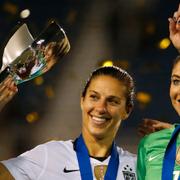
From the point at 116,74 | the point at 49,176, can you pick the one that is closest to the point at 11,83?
the point at 49,176

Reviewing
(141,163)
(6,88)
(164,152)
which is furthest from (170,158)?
(6,88)

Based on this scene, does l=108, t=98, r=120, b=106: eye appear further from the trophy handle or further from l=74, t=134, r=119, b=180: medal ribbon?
the trophy handle

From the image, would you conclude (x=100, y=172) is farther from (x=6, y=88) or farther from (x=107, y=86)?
(x=6, y=88)

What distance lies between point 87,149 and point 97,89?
25 centimetres

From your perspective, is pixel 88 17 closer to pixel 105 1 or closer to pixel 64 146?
pixel 105 1

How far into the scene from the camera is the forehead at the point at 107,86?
1.99m

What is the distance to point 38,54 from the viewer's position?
1487mm

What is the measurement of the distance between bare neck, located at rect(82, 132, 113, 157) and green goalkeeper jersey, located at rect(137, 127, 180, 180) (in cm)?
15

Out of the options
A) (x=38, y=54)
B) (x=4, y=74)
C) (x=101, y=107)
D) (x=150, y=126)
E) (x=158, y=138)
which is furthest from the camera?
(x=150, y=126)

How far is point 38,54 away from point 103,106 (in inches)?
21.5

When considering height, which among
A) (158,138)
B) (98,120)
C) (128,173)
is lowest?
(128,173)

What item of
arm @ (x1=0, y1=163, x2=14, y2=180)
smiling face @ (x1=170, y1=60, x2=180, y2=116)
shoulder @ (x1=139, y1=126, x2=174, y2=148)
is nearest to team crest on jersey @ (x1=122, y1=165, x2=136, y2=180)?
shoulder @ (x1=139, y1=126, x2=174, y2=148)

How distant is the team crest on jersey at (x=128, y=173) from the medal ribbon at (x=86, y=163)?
0.04 meters

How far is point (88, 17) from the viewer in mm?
3275
